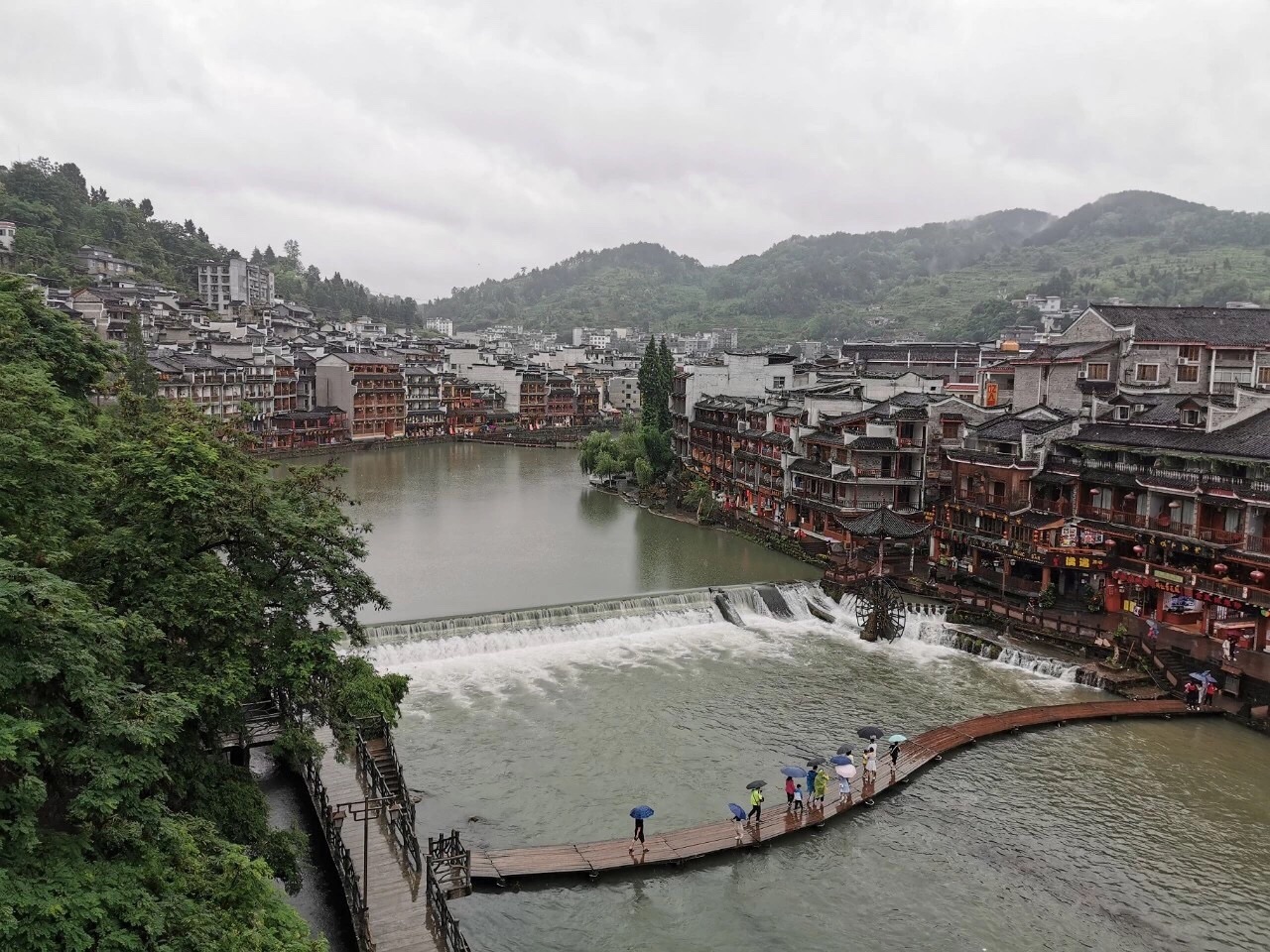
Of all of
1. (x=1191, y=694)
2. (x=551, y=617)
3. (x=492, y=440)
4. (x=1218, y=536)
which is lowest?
(x=1191, y=694)

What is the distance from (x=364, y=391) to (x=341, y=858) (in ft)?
307

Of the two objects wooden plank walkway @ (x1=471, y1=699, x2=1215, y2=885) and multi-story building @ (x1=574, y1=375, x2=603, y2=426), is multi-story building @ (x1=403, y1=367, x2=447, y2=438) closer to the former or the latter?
multi-story building @ (x1=574, y1=375, x2=603, y2=426)

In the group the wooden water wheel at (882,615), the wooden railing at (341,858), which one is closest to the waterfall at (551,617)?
the wooden water wheel at (882,615)

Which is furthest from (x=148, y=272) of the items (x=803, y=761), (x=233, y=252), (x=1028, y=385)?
(x=803, y=761)

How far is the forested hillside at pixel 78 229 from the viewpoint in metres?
111

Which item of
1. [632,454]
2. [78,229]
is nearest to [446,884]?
[632,454]

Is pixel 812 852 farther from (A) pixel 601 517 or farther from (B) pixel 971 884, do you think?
(A) pixel 601 517

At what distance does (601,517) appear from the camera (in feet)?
204

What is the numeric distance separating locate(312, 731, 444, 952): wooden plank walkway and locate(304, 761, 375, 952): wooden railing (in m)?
0.19

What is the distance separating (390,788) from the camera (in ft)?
69.7

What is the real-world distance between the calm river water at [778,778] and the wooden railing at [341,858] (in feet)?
9.71

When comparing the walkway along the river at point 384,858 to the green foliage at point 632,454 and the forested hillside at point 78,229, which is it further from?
the forested hillside at point 78,229

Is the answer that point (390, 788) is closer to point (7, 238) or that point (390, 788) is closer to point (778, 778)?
point (778, 778)

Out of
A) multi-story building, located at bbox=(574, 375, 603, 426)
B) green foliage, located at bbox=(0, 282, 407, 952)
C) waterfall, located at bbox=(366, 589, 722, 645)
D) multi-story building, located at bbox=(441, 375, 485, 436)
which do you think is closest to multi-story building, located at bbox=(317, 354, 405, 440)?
multi-story building, located at bbox=(441, 375, 485, 436)
